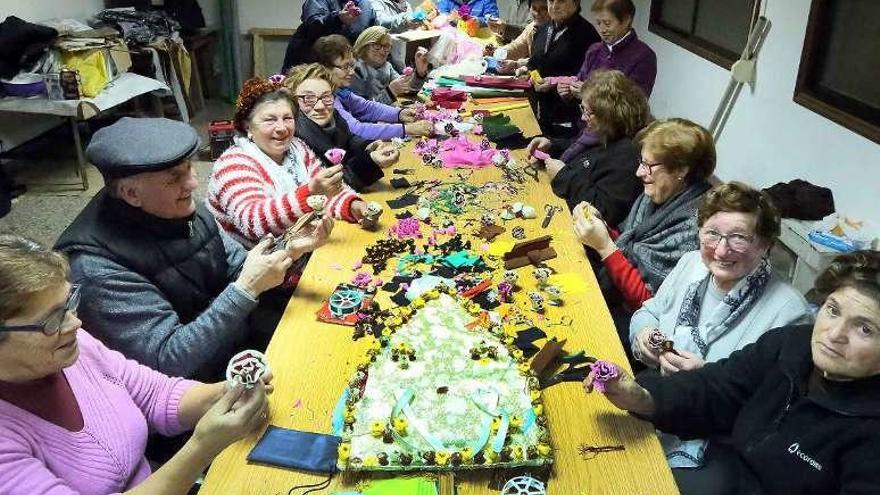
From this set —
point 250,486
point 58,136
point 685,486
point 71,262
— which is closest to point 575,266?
point 685,486

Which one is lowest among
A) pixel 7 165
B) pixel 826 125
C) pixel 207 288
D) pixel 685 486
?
pixel 7 165

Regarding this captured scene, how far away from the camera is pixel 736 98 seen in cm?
482

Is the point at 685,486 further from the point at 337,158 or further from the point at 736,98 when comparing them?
the point at 736,98

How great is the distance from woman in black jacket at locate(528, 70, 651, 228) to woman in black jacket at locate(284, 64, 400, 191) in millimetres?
796

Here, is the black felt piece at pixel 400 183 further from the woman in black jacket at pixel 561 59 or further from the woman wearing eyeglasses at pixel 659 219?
the woman in black jacket at pixel 561 59

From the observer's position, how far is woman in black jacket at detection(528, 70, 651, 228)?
110 inches

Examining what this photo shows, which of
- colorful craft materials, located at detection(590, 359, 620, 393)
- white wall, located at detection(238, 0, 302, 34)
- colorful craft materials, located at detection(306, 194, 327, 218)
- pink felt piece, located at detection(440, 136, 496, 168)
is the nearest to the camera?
colorful craft materials, located at detection(590, 359, 620, 393)

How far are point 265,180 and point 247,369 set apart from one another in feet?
4.22

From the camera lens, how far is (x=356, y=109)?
3877 millimetres

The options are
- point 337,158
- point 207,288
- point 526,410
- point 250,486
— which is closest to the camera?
point 250,486

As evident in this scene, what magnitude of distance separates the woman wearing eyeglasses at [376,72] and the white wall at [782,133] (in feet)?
7.78

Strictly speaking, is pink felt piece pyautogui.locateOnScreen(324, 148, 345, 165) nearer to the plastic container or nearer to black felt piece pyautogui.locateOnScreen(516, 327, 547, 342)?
black felt piece pyautogui.locateOnScreen(516, 327, 547, 342)

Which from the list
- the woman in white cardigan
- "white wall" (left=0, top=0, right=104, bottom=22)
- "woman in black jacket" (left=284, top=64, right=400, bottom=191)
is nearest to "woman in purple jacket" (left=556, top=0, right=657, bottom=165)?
"woman in black jacket" (left=284, top=64, right=400, bottom=191)

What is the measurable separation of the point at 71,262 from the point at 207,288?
19.3 inches
